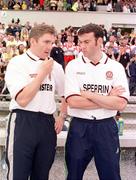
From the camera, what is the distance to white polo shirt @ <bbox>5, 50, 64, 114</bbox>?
332 centimetres

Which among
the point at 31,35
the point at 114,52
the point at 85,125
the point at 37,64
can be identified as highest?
the point at 31,35

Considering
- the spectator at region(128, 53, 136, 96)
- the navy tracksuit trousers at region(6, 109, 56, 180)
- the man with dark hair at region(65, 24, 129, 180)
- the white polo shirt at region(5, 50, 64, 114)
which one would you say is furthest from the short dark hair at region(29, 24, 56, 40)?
the spectator at region(128, 53, 136, 96)

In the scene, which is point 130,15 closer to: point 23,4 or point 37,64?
point 23,4

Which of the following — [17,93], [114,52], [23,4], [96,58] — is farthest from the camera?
[23,4]

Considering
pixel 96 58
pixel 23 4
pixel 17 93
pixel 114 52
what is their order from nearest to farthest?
1. pixel 17 93
2. pixel 96 58
3. pixel 114 52
4. pixel 23 4

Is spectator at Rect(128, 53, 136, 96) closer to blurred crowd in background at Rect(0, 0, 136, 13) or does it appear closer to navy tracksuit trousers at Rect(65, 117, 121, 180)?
navy tracksuit trousers at Rect(65, 117, 121, 180)

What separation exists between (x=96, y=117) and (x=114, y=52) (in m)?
9.97

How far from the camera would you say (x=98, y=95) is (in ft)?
11.2

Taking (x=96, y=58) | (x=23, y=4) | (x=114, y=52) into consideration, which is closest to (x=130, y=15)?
(x=23, y=4)

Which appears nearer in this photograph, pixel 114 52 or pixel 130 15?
pixel 114 52

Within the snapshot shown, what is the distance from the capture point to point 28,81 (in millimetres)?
3361

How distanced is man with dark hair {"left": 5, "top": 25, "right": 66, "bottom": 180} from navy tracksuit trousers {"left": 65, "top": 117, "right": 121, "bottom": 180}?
0.19 metres

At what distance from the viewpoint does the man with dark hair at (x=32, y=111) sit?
3.31m

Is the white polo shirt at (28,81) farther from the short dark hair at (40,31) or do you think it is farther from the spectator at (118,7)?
the spectator at (118,7)
